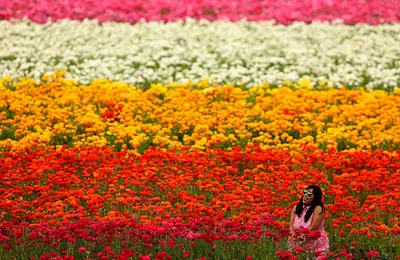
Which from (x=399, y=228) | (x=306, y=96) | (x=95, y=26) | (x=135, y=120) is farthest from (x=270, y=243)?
(x=95, y=26)

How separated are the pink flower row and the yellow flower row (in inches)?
214

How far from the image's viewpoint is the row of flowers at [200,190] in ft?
26.3

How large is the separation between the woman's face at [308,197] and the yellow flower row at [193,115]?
3.22m

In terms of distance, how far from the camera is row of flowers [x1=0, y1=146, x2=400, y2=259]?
8.02m

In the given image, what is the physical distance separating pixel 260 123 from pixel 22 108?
3.70 meters

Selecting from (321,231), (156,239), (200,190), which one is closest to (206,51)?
(200,190)

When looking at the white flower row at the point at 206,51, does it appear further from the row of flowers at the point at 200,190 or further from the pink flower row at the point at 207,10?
the row of flowers at the point at 200,190

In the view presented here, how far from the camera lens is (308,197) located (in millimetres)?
8000

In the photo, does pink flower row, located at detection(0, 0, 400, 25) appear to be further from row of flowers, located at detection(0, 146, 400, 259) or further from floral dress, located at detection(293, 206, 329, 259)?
floral dress, located at detection(293, 206, 329, 259)

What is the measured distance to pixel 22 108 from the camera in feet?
43.0

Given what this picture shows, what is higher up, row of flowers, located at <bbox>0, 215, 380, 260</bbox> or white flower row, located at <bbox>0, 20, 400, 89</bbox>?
white flower row, located at <bbox>0, 20, 400, 89</bbox>

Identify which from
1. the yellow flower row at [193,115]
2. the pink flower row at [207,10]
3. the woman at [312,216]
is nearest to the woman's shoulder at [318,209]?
the woman at [312,216]

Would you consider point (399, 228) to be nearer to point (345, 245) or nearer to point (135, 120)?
point (345, 245)

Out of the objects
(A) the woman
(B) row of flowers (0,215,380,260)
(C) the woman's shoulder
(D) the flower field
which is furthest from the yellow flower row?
(B) row of flowers (0,215,380,260)
